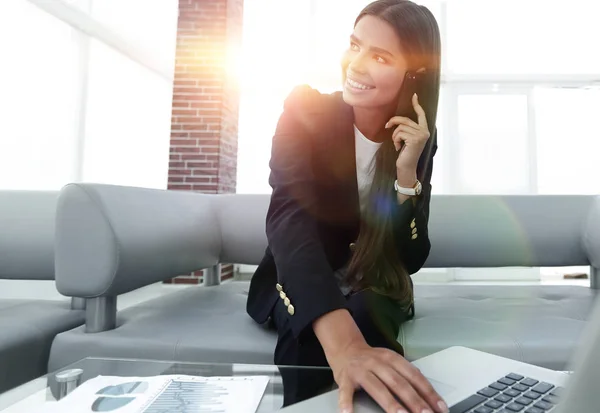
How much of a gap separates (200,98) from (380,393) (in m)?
3.74

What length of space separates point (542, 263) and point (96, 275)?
181cm

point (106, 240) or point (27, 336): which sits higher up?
point (106, 240)

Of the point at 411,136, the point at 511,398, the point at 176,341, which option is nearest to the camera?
the point at 511,398

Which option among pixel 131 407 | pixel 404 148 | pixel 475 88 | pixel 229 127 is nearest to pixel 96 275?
pixel 131 407

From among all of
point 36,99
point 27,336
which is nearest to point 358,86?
point 27,336

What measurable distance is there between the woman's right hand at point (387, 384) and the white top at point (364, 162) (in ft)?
2.08

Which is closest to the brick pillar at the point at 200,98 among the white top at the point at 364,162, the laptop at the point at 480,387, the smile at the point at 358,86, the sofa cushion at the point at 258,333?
the sofa cushion at the point at 258,333

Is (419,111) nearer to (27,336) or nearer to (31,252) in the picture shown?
(27,336)

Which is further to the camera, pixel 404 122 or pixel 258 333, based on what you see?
pixel 258 333

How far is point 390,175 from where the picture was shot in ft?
3.47

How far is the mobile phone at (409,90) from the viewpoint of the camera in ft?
3.28

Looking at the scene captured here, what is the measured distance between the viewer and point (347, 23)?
5.45 meters

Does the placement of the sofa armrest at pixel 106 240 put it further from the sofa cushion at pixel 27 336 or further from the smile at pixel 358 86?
the smile at pixel 358 86

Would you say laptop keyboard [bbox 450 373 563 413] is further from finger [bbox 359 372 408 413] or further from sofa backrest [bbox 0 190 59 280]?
sofa backrest [bbox 0 190 59 280]
